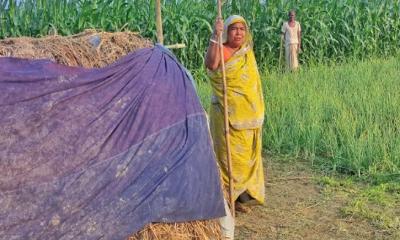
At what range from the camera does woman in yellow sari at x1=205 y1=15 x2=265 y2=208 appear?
187 inches

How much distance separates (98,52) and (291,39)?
7807 millimetres

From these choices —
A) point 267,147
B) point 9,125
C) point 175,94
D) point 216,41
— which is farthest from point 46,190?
point 267,147

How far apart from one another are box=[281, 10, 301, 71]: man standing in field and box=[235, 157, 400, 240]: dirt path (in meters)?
5.93

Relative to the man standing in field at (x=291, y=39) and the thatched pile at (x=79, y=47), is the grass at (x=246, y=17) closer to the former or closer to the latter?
the man standing in field at (x=291, y=39)

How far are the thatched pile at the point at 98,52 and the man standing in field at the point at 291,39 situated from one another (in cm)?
744

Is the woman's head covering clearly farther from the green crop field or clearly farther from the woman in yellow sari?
the green crop field

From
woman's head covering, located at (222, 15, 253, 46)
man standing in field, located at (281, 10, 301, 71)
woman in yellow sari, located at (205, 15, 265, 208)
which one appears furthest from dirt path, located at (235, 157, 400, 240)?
man standing in field, located at (281, 10, 301, 71)

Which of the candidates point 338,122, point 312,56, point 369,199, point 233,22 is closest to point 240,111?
point 233,22

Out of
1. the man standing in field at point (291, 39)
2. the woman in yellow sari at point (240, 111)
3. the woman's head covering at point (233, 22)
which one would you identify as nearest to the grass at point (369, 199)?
the woman in yellow sari at point (240, 111)

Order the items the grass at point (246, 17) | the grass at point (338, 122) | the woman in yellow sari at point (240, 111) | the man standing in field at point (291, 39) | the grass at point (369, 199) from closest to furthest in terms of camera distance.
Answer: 1. the grass at point (369, 199)
2. the woman in yellow sari at point (240, 111)
3. the grass at point (338, 122)
4. the grass at point (246, 17)
5. the man standing in field at point (291, 39)

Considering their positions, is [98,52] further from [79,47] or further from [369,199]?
[369,199]

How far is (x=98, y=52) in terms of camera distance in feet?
13.1

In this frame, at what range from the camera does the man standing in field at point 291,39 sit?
11.4m

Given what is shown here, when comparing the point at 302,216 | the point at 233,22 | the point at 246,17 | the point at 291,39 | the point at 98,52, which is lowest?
the point at 302,216
